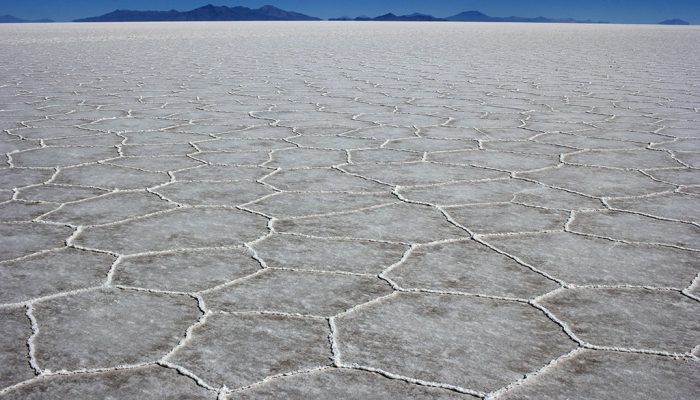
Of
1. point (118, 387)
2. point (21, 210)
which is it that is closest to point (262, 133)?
point (21, 210)

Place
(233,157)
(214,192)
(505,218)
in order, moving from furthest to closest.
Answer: (233,157)
(214,192)
(505,218)

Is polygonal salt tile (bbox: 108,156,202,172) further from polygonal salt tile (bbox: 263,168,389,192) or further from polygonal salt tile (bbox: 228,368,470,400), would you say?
polygonal salt tile (bbox: 228,368,470,400)

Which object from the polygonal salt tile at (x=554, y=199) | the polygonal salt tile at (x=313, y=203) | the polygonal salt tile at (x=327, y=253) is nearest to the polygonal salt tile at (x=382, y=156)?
the polygonal salt tile at (x=313, y=203)

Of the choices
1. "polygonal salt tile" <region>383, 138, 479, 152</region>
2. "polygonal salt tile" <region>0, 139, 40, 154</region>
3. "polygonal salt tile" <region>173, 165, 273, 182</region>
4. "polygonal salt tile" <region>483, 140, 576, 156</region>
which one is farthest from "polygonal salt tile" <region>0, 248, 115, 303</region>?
"polygonal salt tile" <region>483, 140, 576, 156</region>

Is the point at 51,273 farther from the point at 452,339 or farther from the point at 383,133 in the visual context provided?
the point at 383,133

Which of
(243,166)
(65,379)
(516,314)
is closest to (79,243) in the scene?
(65,379)

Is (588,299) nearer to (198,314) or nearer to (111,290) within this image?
(198,314)
